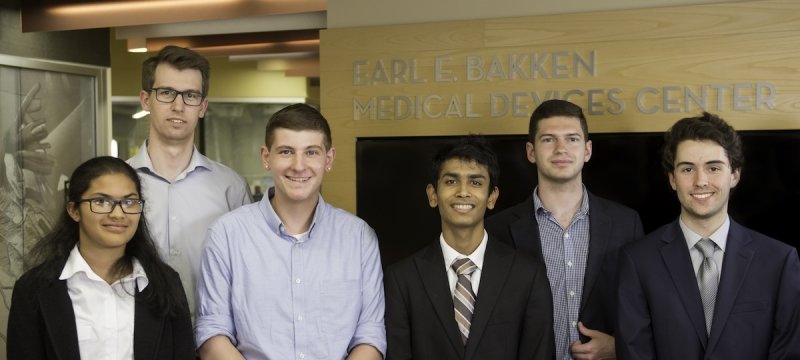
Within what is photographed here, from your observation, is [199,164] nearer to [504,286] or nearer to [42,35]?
[504,286]

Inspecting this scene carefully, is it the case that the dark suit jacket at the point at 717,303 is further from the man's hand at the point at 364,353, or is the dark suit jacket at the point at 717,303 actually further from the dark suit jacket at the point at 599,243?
the man's hand at the point at 364,353

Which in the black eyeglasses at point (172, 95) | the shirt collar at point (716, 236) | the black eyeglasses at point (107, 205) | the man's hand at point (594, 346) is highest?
the black eyeglasses at point (172, 95)

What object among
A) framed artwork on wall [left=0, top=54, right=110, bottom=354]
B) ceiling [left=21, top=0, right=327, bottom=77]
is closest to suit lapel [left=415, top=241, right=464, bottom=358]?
ceiling [left=21, top=0, right=327, bottom=77]

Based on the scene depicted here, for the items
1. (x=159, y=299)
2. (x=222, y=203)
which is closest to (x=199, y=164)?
(x=222, y=203)

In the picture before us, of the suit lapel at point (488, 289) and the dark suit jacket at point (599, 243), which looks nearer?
the suit lapel at point (488, 289)

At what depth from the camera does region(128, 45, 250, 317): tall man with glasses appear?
297cm

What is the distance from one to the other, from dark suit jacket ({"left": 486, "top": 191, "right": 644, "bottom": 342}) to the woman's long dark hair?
1.25m

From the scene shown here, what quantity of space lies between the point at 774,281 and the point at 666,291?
32 centimetres

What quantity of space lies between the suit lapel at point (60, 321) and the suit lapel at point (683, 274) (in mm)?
1853

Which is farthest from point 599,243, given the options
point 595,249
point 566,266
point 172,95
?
point 172,95

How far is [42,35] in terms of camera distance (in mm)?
6133

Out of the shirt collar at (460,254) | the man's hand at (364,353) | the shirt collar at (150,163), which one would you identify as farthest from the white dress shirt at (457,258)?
the shirt collar at (150,163)

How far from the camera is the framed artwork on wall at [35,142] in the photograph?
19.1ft

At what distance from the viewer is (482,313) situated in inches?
105
